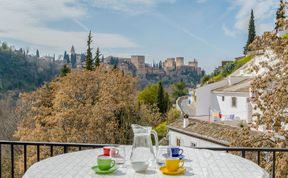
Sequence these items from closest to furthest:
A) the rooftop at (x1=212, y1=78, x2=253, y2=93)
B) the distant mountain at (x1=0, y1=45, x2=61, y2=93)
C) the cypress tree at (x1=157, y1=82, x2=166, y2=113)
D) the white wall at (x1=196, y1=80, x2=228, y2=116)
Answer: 1. the rooftop at (x1=212, y1=78, x2=253, y2=93)
2. the white wall at (x1=196, y1=80, x2=228, y2=116)
3. the distant mountain at (x1=0, y1=45, x2=61, y2=93)
4. the cypress tree at (x1=157, y1=82, x2=166, y2=113)

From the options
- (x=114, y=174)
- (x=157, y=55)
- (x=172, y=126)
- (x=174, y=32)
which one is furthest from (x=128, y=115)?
(x=114, y=174)

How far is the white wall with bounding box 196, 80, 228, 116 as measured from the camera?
1956cm

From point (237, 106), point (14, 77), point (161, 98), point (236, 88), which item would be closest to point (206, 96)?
point (236, 88)

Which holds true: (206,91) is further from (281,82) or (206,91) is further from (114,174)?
(114,174)

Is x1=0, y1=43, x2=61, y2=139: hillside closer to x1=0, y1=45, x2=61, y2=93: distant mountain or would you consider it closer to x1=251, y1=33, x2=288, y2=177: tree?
x1=0, y1=45, x2=61, y2=93: distant mountain

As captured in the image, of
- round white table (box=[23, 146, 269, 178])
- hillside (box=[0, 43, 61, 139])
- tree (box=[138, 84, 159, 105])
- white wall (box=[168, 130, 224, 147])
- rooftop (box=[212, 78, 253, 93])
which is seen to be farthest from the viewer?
tree (box=[138, 84, 159, 105])

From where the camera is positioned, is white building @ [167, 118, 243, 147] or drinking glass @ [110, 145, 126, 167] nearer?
drinking glass @ [110, 145, 126, 167]

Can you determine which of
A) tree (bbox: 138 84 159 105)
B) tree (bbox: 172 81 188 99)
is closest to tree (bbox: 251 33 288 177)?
tree (bbox: 138 84 159 105)

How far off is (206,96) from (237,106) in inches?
124

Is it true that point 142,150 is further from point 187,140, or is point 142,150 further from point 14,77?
point 14,77

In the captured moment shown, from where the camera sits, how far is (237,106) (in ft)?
55.1

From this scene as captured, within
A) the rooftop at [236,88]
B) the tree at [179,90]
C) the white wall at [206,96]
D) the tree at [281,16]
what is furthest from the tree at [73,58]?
the tree at [281,16]

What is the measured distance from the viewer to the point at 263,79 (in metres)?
6.42

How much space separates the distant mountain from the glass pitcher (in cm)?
1808
